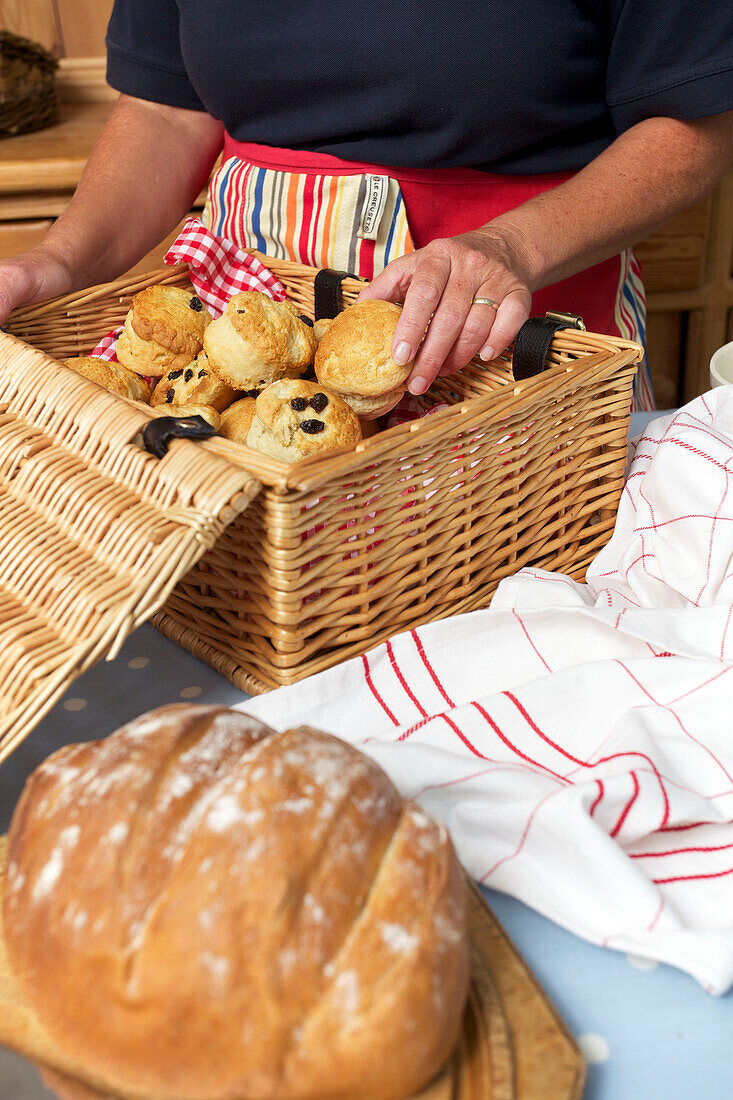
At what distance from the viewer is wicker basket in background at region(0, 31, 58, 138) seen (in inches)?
80.5

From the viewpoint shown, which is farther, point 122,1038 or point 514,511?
point 514,511

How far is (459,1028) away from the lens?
40 centimetres

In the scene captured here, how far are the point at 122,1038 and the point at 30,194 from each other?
199cm

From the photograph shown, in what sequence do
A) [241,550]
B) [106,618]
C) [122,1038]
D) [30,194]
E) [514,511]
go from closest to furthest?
[122,1038]
[106,618]
[241,550]
[514,511]
[30,194]

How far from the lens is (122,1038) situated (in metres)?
0.36

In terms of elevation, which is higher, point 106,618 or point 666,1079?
point 106,618

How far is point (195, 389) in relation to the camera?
887mm

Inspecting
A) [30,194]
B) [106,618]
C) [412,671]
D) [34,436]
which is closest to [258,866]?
[106,618]

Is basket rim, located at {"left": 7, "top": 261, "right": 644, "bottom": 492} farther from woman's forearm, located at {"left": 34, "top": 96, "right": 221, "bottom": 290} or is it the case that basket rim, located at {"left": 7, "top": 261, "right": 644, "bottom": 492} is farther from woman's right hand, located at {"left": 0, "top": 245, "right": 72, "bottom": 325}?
woman's forearm, located at {"left": 34, "top": 96, "right": 221, "bottom": 290}

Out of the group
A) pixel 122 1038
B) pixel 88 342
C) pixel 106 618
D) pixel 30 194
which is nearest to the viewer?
pixel 122 1038

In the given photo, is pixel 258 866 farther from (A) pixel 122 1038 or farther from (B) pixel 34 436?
(B) pixel 34 436

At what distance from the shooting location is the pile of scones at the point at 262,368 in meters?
0.76

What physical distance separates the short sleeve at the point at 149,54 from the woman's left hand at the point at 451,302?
2.31ft

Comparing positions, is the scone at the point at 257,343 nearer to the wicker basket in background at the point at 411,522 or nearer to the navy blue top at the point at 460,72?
the wicker basket in background at the point at 411,522
